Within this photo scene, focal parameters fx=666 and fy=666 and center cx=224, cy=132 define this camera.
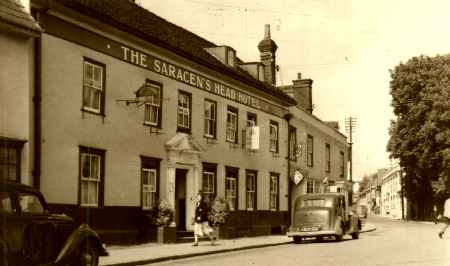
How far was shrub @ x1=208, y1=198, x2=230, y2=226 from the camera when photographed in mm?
24406

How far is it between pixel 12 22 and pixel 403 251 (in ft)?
38.3

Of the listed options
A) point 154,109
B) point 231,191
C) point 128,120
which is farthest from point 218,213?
point 128,120

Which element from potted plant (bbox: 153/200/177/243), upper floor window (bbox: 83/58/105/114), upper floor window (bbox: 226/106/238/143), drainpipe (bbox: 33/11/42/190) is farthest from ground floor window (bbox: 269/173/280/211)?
drainpipe (bbox: 33/11/42/190)

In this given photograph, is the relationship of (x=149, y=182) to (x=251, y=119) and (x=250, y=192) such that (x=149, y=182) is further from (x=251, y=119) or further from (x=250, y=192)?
(x=251, y=119)

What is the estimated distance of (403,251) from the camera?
59.5ft

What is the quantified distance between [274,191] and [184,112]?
10.3m

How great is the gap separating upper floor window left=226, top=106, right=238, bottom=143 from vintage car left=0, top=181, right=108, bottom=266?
16.4 meters

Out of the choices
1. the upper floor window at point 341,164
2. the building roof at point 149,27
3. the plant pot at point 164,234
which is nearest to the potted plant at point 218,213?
the plant pot at point 164,234

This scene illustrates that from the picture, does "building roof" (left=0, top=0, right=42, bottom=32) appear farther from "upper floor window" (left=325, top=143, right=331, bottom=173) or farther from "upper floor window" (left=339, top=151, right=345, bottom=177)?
"upper floor window" (left=339, top=151, right=345, bottom=177)

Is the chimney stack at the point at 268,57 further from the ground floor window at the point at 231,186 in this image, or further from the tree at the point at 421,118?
the tree at the point at 421,118

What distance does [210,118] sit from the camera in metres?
26.1

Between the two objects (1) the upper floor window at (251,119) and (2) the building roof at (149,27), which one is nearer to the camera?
(2) the building roof at (149,27)

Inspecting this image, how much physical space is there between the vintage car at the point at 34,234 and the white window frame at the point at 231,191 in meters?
15.8

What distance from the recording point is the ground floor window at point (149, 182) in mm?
21248
